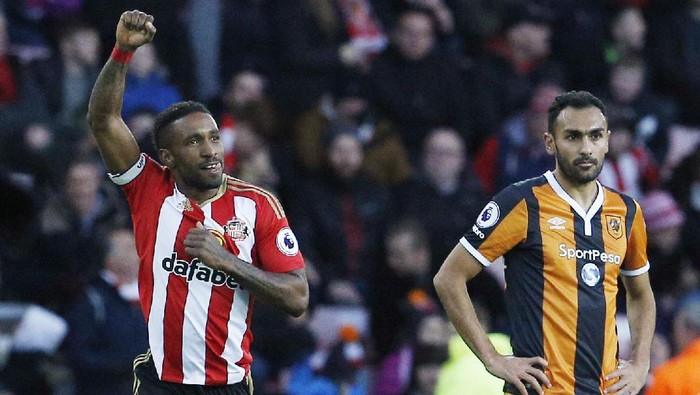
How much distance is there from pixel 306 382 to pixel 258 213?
4.33 meters

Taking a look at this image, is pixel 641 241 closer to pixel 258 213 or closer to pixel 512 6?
pixel 258 213

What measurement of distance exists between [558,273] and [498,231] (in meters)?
0.33

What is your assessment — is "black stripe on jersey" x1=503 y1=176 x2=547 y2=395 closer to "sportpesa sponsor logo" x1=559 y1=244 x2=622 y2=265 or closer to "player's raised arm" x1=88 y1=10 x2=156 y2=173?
"sportpesa sponsor logo" x1=559 y1=244 x2=622 y2=265

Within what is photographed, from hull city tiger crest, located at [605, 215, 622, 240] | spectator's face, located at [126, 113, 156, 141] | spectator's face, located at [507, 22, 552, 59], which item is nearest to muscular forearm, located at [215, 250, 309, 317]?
hull city tiger crest, located at [605, 215, 622, 240]

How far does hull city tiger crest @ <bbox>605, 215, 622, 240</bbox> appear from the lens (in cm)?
709

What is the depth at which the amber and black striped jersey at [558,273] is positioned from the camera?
689cm

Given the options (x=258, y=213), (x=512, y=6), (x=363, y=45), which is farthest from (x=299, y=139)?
(x=258, y=213)

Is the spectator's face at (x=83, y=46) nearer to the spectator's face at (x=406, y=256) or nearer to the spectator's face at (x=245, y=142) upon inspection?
the spectator's face at (x=245, y=142)

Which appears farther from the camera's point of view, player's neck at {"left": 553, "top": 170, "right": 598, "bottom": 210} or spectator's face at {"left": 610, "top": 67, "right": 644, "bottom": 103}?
spectator's face at {"left": 610, "top": 67, "right": 644, "bottom": 103}

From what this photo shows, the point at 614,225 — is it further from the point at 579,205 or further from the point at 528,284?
the point at 528,284

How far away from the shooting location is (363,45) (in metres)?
13.6

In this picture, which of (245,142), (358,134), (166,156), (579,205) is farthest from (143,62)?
(579,205)

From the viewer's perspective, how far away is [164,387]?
6918mm

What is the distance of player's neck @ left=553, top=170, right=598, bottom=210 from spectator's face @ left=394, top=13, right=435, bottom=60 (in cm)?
610
